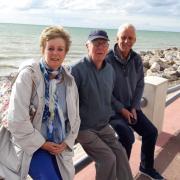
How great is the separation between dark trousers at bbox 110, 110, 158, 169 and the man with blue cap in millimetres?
246

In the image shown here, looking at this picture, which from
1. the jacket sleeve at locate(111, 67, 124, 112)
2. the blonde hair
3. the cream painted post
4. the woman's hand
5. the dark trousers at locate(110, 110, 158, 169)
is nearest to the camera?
the woman's hand

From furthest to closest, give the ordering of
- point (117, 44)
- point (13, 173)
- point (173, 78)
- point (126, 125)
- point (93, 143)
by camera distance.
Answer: point (173, 78) < point (117, 44) < point (126, 125) < point (93, 143) < point (13, 173)

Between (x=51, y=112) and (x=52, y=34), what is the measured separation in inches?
27.3

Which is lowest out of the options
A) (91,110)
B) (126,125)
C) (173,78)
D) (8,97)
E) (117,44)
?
(173,78)

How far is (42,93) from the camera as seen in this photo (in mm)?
3045

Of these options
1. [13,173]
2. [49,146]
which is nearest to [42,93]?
[49,146]

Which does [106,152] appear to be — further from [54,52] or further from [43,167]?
[54,52]

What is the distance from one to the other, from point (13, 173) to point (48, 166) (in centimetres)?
29

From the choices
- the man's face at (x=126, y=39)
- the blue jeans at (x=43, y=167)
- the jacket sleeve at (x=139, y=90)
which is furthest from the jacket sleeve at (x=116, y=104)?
the blue jeans at (x=43, y=167)

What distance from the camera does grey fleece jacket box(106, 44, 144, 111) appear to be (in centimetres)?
436

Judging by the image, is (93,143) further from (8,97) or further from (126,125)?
(8,97)

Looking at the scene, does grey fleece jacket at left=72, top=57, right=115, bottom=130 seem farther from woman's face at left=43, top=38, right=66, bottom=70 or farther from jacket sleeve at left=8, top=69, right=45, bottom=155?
jacket sleeve at left=8, top=69, right=45, bottom=155

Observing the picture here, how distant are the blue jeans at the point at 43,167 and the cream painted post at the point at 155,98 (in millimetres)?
2753

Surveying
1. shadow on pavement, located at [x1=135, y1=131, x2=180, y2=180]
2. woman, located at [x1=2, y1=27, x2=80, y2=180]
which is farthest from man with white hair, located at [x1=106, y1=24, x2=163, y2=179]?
woman, located at [x1=2, y1=27, x2=80, y2=180]
